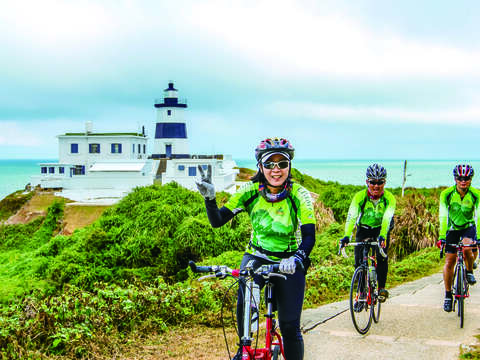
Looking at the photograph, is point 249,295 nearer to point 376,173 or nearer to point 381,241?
point 381,241

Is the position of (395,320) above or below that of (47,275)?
above

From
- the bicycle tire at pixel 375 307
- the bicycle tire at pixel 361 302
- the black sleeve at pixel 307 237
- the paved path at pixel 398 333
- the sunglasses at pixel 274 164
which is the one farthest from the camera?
the bicycle tire at pixel 375 307

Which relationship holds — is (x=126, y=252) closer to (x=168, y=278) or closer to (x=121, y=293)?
(x=168, y=278)

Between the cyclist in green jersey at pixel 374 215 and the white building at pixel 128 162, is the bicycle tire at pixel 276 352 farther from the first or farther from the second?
the white building at pixel 128 162

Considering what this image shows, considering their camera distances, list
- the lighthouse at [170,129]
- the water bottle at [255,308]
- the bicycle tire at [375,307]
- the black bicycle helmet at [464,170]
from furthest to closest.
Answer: the lighthouse at [170,129], the black bicycle helmet at [464,170], the bicycle tire at [375,307], the water bottle at [255,308]

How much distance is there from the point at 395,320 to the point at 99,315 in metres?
4.03

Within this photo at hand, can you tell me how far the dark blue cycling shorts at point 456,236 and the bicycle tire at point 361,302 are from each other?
5.02 ft

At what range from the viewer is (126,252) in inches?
611

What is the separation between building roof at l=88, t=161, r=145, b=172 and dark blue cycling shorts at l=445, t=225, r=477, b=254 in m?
46.4

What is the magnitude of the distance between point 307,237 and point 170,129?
6291cm

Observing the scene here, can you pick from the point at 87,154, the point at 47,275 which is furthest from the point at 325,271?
the point at 87,154

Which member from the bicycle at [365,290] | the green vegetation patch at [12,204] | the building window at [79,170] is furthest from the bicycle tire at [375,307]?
the building window at [79,170]

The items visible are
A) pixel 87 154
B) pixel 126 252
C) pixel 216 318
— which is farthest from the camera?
pixel 87 154

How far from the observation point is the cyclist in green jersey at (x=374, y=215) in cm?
690
